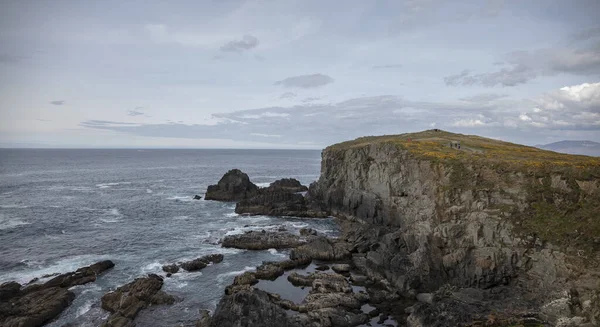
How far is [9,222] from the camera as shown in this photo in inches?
2532

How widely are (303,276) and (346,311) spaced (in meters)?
9.16

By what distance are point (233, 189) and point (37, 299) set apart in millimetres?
57590

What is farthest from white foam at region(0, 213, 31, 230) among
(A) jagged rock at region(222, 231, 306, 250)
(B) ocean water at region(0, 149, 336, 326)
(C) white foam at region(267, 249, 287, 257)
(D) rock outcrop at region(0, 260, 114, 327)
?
(C) white foam at region(267, 249, 287, 257)

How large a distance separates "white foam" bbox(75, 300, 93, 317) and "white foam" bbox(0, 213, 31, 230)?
37.3 meters

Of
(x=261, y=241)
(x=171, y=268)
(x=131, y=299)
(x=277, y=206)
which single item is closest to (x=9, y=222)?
(x=171, y=268)

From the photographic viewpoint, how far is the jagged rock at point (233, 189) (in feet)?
300

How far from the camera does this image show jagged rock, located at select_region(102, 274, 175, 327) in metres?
32.8

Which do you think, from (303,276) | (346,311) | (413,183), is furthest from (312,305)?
(413,183)

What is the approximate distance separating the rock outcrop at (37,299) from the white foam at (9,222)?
30.4 metres

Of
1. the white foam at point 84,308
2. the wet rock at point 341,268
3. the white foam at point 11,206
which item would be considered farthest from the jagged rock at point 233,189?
the white foam at point 84,308

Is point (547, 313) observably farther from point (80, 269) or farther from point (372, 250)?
point (80, 269)

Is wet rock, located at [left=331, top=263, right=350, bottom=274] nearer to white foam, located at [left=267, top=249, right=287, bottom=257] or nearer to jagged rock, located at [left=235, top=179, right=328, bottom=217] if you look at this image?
white foam, located at [left=267, top=249, right=287, bottom=257]

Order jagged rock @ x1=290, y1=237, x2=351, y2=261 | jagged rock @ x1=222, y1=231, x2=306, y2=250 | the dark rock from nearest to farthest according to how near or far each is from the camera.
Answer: the dark rock
jagged rock @ x1=290, y1=237, x2=351, y2=261
jagged rock @ x1=222, y1=231, x2=306, y2=250

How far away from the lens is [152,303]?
36.2 metres
